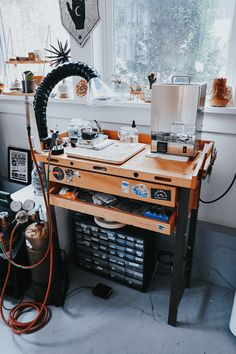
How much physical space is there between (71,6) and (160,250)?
164 centimetres

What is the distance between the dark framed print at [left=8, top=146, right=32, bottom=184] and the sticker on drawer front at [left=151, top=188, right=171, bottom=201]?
1.40 meters

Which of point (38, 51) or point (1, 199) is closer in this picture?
point (1, 199)

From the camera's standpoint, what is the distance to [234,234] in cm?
158

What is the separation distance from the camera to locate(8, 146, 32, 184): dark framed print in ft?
7.33

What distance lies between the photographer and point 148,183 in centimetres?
114

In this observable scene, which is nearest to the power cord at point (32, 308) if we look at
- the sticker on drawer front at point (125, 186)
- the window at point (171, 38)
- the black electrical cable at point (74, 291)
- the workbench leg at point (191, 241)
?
the black electrical cable at point (74, 291)

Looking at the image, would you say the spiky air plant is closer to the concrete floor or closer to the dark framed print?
the dark framed print

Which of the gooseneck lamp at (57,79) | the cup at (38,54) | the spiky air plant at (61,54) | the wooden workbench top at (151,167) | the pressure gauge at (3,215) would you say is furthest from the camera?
the cup at (38,54)

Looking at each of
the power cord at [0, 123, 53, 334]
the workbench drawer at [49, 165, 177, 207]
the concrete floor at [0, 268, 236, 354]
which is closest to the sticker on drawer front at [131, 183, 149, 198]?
the workbench drawer at [49, 165, 177, 207]

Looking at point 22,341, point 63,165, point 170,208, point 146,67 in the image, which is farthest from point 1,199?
point 146,67

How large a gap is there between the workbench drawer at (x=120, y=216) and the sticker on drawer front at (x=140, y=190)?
114 millimetres

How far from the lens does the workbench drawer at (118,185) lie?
3.68ft

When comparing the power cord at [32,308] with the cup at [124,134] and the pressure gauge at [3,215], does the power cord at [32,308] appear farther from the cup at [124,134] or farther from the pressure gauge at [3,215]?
the cup at [124,134]

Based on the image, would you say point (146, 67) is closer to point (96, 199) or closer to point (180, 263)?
point (96, 199)
